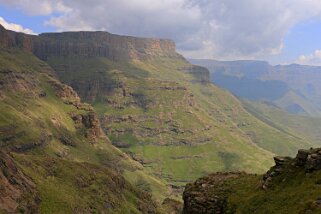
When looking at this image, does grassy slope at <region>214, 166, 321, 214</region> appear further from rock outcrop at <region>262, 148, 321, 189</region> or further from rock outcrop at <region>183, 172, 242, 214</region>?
rock outcrop at <region>183, 172, 242, 214</region>

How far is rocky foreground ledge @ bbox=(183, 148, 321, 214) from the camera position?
69438 mm

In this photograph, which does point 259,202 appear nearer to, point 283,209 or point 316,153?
point 283,209

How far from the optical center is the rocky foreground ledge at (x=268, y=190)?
6944 cm

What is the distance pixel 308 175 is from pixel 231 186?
18.6 metres

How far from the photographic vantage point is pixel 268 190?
262ft

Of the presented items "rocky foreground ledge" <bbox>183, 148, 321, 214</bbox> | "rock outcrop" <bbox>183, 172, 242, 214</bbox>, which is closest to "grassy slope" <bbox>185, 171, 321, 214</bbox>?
"rocky foreground ledge" <bbox>183, 148, 321, 214</bbox>

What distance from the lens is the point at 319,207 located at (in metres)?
62.0

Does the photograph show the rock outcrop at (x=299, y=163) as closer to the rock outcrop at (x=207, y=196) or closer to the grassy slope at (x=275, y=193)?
the grassy slope at (x=275, y=193)

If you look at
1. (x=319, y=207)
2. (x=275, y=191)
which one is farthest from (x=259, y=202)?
(x=319, y=207)

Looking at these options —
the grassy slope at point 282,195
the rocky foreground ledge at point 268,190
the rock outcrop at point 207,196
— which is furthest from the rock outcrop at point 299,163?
the rock outcrop at point 207,196

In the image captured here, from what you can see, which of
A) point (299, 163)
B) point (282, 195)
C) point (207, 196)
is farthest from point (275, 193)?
point (207, 196)

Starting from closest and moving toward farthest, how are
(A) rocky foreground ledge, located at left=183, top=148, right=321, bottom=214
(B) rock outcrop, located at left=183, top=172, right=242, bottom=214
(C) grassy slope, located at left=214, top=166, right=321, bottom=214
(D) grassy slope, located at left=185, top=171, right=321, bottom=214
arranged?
(C) grassy slope, located at left=214, top=166, right=321, bottom=214, (D) grassy slope, located at left=185, top=171, right=321, bottom=214, (A) rocky foreground ledge, located at left=183, top=148, right=321, bottom=214, (B) rock outcrop, located at left=183, top=172, right=242, bottom=214

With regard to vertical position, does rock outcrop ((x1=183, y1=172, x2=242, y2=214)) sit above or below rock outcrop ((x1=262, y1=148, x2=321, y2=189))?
below

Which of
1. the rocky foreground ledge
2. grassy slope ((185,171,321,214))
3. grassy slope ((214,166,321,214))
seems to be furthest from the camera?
the rocky foreground ledge
